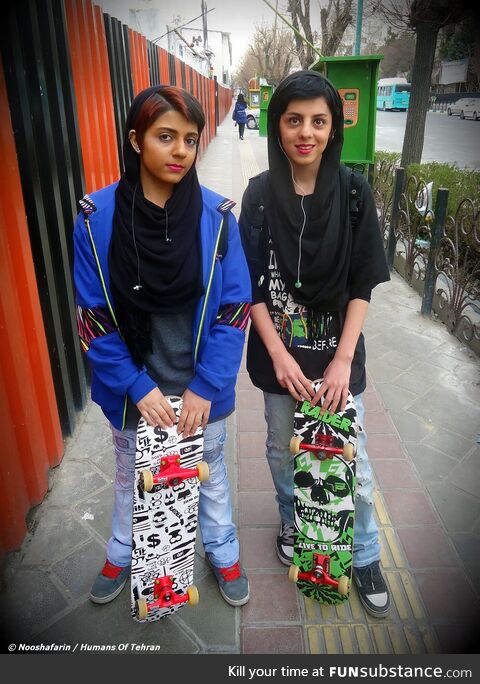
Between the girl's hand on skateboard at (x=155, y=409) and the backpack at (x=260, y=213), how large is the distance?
618 millimetres

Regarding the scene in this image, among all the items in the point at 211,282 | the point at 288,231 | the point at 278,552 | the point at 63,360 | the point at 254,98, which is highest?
the point at 254,98

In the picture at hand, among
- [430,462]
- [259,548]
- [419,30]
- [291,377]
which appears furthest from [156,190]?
[419,30]

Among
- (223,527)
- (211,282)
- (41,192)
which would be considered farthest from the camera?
(41,192)

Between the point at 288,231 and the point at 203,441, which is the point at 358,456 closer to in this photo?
the point at 203,441

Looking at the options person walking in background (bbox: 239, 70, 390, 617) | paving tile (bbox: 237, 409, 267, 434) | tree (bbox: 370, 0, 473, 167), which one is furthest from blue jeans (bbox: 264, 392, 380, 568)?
Result: tree (bbox: 370, 0, 473, 167)

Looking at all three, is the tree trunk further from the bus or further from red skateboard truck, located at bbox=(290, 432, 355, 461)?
the bus

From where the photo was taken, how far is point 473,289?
446cm

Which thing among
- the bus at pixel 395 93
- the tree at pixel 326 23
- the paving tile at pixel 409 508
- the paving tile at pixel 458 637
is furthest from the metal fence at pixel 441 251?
the bus at pixel 395 93

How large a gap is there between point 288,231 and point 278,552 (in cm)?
152

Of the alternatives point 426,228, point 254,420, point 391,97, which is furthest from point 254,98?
point 254,420

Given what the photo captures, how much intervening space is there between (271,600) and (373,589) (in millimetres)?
443

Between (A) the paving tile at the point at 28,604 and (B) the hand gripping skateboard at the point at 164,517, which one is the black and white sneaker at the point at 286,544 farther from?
(A) the paving tile at the point at 28,604

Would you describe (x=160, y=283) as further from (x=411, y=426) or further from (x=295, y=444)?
(x=411, y=426)

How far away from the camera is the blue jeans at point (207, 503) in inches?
77.6
